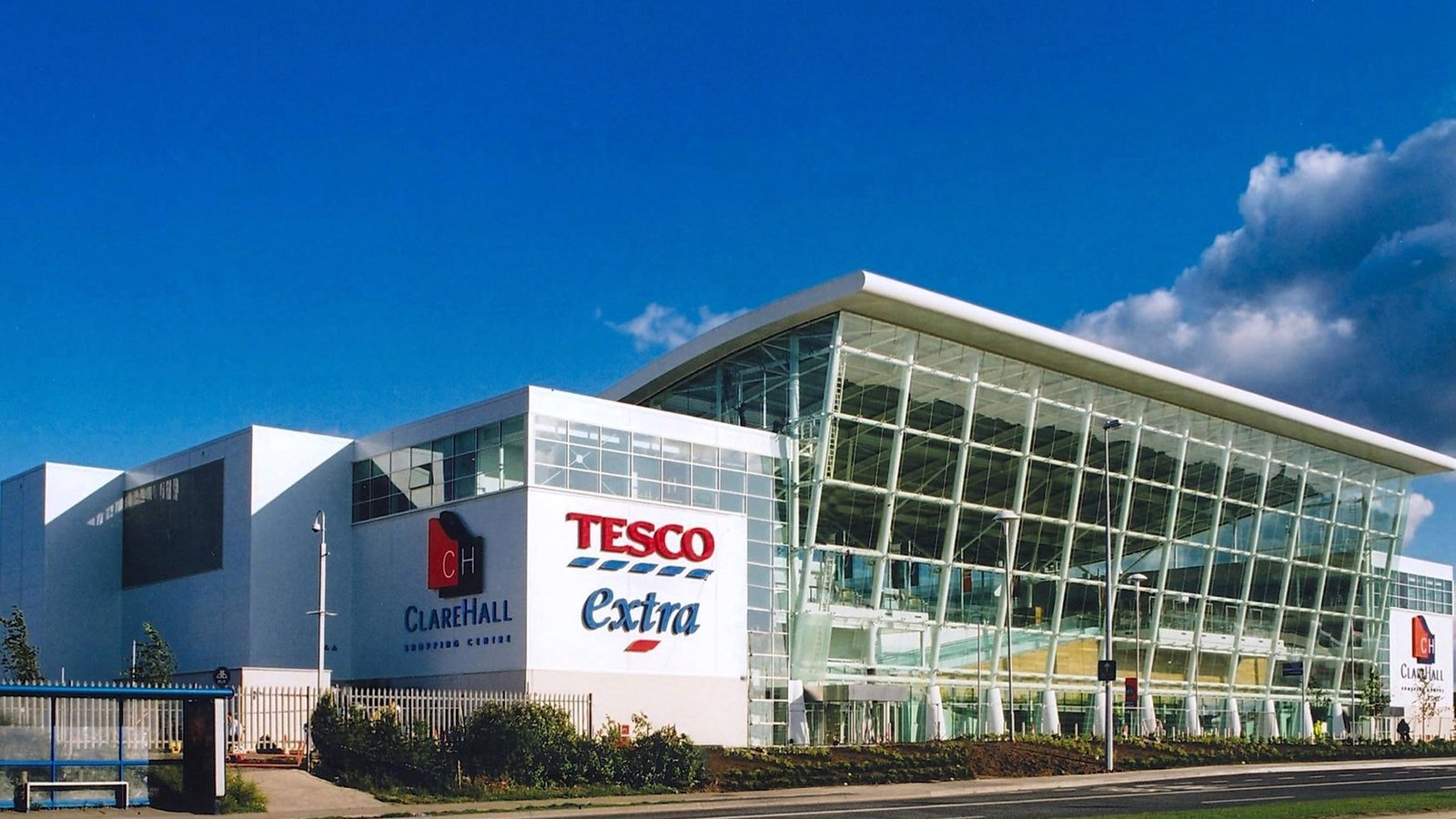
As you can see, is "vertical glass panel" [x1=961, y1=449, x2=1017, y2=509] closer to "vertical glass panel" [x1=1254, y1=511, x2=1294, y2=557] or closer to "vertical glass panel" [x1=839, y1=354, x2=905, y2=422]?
"vertical glass panel" [x1=839, y1=354, x2=905, y2=422]

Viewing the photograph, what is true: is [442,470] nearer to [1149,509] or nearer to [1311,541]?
[1149,509]

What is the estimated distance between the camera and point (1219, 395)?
71.6m

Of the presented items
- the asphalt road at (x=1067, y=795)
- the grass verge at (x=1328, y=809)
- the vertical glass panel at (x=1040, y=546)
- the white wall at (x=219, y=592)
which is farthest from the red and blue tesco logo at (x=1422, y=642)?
the white wall at (x=219, y=592)

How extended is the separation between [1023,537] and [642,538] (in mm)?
23693

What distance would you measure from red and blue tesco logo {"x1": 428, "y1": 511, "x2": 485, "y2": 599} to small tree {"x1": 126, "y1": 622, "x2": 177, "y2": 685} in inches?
384

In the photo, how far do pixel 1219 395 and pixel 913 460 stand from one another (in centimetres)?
1888

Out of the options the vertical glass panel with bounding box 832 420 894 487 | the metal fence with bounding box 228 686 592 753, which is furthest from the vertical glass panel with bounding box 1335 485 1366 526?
the metal fence with bounding box 228 686 592 753

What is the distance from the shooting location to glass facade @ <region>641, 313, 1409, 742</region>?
58844 mm

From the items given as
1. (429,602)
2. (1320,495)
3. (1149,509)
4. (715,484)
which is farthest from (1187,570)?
(429,602)

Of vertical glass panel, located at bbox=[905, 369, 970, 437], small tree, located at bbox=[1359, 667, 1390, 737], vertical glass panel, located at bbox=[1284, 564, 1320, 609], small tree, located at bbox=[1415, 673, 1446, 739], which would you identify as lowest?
small tree, located at bbox=[1415, 673, 1446, 739]

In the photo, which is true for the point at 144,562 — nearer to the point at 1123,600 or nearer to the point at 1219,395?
the point at 1123,600

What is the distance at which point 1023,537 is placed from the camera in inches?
2643

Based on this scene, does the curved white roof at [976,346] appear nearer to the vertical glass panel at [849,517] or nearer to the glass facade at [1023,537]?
the glass facade at [1023,537]

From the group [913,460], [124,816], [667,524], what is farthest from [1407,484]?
[124,816]
